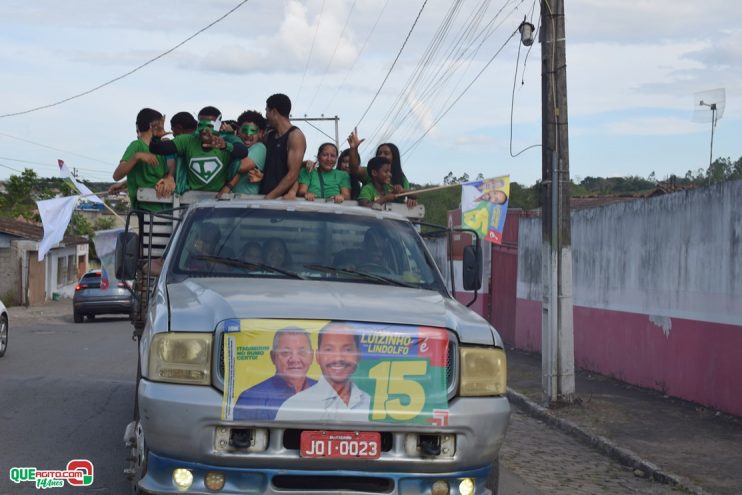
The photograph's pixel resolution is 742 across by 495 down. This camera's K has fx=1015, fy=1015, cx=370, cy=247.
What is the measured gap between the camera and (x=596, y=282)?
15.1m

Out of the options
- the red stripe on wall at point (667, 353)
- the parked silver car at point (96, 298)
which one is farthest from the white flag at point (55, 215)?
the parked silver car at point (96, 298)

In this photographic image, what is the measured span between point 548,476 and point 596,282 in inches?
288

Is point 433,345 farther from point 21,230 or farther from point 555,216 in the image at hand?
point 21,230

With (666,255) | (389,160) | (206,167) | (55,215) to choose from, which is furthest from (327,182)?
(666,255)

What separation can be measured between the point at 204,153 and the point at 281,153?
648mm

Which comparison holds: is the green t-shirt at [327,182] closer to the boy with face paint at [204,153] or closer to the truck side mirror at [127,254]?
the boy with face paint at [204,153]

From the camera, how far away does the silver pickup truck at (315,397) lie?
15.7 ft

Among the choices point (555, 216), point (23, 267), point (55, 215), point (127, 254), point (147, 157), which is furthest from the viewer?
point (23, 267)

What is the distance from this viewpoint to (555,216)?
11.8 metres

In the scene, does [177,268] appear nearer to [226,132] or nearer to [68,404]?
[226,132]

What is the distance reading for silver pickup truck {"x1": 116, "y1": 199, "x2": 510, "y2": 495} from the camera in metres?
4.79

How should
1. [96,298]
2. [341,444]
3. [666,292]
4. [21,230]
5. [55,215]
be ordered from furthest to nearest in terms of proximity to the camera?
[21,230]
[96,298]
[666,292]
[55,215]
[341,444]

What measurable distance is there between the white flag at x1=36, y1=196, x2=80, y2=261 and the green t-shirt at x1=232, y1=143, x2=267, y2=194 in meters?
3.26

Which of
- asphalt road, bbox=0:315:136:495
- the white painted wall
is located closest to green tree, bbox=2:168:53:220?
asphalt road, bbox=0:315:136:495
